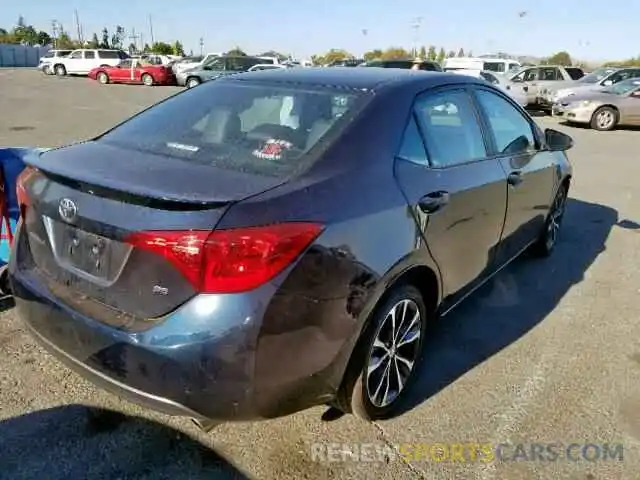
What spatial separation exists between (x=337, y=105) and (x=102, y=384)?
1608 millimetres

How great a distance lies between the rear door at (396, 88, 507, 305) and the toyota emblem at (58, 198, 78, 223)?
4.47 feet

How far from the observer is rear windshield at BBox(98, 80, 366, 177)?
2.35 metres

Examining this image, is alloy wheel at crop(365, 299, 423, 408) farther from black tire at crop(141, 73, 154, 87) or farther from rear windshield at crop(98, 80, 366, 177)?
black tire at crop(141, 73, 154, 87)

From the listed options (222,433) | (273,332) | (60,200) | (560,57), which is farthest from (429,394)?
(560,57)

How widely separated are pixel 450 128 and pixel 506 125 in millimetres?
930

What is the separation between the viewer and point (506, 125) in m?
3.78

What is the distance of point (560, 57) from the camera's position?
66375 mm

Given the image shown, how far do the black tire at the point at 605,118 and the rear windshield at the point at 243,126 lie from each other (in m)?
14.6

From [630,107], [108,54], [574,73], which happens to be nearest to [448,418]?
[630,107]

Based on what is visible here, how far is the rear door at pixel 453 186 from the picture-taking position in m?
2.61

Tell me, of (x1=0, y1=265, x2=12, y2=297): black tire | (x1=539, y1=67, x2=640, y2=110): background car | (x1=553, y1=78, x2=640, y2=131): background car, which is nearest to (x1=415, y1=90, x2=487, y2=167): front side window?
(x1=0, y1=265, x2=12, y2=297): black tire

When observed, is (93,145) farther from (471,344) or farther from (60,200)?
(471,344)

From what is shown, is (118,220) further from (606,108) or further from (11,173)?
(606,108)

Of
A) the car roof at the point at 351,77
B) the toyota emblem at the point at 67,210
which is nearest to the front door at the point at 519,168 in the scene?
the car roof at the point at 351,77
